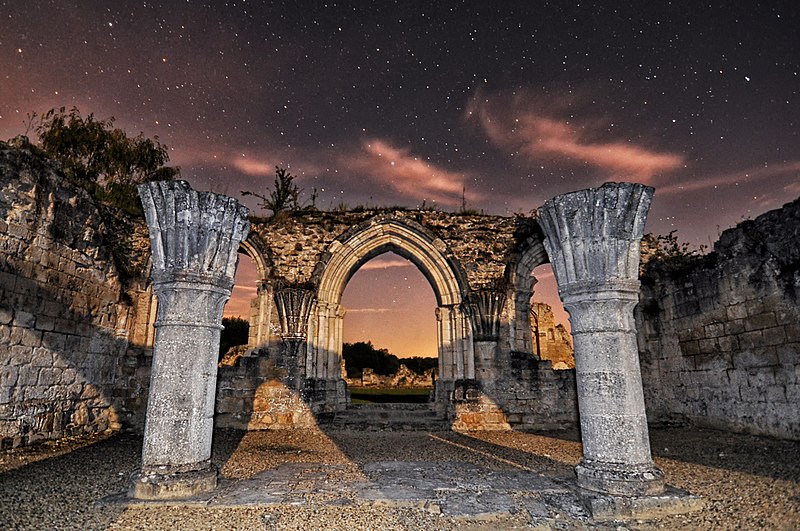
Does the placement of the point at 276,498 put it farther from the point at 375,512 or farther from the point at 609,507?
the point at 609,507

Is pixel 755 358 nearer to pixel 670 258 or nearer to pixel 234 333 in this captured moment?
pixel 670 258

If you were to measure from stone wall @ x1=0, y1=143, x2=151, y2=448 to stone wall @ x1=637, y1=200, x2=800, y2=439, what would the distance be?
443 inches

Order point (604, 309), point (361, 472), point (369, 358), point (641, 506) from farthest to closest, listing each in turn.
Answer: point (369, 358) < point (361, 472) < point (604, 309) < point (641, 506)

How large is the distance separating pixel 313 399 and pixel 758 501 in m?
7.97

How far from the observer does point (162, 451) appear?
14.6 feet

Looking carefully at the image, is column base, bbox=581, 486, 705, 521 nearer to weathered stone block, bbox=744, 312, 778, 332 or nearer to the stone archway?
weathered stone block, bbox=744, 312, 778, 332

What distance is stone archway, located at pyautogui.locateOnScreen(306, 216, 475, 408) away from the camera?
10.6 meters

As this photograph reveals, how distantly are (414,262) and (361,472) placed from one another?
258 inches

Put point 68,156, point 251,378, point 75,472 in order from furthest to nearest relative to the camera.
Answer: point 68,156 → point 251,378 → point 75,472

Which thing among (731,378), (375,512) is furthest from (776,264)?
(375,512)

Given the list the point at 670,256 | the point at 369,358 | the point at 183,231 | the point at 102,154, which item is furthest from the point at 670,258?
the point at 369,358

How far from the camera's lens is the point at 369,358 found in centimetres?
3669

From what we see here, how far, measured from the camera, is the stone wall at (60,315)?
6.98m

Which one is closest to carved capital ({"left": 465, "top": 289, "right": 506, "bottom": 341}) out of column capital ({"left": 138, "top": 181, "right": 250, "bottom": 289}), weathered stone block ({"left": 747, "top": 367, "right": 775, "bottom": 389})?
weathered stone block ({"left": 747, "top": 367, "right": 775, "bottom": 389})
